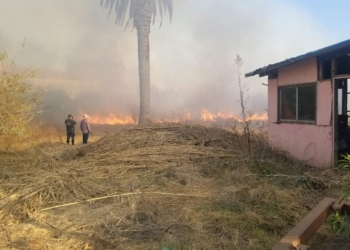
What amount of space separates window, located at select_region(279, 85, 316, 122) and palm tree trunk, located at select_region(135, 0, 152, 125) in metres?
13.0

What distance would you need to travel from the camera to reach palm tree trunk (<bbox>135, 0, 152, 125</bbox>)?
2145 cm

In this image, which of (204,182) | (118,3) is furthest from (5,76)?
(118,3)

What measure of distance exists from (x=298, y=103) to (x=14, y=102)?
27.7ft

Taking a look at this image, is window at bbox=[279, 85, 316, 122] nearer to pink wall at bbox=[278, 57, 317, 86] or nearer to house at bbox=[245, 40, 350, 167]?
house at bbox=[245, 40, 350, 167]

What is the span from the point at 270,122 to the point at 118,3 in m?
17.1

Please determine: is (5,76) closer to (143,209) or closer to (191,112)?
(143,209)

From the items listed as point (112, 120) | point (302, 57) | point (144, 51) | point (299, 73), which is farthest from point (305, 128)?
point (112, 120)

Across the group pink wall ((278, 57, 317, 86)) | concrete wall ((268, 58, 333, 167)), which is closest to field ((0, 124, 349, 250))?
concrete wall ((268, 58, 333, 167))

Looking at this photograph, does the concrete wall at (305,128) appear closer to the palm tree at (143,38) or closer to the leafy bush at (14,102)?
the leafy bush at (14,102)

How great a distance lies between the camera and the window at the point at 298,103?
8492 millimetres

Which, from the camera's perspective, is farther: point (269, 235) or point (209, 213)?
point (209, 213)

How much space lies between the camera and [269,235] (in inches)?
168

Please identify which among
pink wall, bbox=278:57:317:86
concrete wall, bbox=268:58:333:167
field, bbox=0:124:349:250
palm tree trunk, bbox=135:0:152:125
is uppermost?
palm tree trunk, bbox=135:0:152:125

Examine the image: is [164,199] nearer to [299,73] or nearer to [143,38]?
[299,73]
